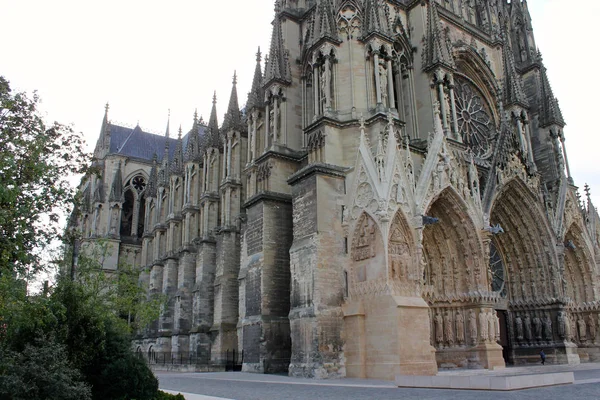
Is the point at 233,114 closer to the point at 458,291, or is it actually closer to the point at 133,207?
the point at 458,291

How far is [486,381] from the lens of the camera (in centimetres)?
1168

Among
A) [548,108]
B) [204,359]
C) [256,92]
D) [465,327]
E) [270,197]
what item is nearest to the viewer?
[465,327]

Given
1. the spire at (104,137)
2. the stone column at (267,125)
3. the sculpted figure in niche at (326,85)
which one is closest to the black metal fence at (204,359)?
the stone column at (267,125)

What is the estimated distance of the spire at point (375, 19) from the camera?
A: 69.4ft

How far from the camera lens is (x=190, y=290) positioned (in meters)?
32.2

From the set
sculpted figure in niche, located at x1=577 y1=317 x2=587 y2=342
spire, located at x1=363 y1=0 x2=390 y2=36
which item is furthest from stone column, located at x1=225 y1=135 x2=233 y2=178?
sculpted figure in niche, located at x1=577 y1=317 x2=587 y2=342

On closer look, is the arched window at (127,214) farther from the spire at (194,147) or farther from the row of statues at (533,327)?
the row of statues at (533,327)

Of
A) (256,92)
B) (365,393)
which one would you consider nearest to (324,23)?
(256,92)

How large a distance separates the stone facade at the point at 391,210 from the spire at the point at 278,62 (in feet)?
0.33

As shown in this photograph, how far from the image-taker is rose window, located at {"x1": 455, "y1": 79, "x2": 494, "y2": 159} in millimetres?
25922

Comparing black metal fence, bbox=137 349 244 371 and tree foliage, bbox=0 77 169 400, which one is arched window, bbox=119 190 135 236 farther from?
tree foliage, bbox=0 77 169 400

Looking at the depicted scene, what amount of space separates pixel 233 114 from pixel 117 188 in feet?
62.8

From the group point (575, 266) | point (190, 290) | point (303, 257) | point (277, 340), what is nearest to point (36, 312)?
point (303, 257)

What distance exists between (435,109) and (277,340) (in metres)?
11.3
